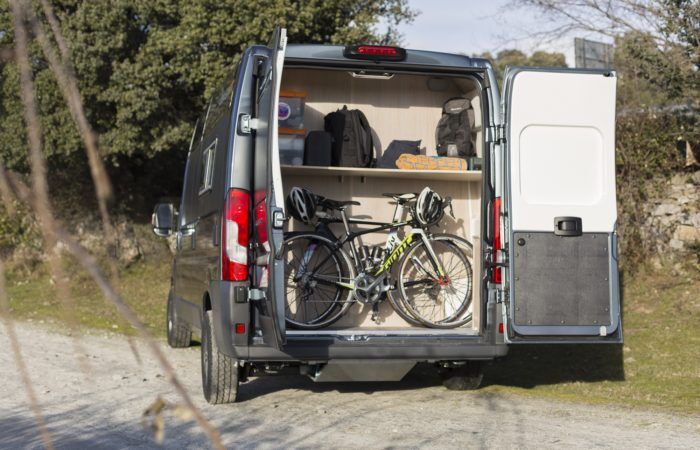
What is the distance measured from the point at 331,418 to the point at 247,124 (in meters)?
2.07

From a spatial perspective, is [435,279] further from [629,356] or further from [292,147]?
[629,356]

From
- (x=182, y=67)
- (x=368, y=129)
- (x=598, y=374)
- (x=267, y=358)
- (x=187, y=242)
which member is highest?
(x=182, y=67)

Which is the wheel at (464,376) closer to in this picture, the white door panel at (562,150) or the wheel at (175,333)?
the white door panel at (562,150)

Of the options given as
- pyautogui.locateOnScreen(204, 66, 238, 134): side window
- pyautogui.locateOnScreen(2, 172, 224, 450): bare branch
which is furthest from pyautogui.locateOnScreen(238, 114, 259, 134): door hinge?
pyautogui.locateOnScreen(2, 172, 224, 450): bare branch

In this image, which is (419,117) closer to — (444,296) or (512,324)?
(444,296)

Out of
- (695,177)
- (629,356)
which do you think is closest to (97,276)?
(629,356)

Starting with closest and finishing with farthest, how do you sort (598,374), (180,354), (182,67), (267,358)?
(267,358)
(598,374)
(180,354)
(182,67)

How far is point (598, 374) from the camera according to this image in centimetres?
840

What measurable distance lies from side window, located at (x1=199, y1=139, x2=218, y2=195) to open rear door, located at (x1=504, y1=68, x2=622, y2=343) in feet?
7.47

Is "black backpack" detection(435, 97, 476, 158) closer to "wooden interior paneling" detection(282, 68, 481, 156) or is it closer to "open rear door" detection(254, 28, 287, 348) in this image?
"wooden interior paneling" detection(282, 68, 481, 156)

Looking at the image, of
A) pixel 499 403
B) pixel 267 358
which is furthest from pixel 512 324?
pixel 267 358

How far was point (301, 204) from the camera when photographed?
7742 millimetres

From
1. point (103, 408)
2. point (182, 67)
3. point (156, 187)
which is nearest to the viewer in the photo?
point (103, 408)

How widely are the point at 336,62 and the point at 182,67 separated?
9.38m
